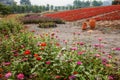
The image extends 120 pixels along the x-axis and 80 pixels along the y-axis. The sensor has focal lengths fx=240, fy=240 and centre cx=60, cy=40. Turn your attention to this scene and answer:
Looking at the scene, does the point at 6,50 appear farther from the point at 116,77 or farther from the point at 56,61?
the point at 116,77

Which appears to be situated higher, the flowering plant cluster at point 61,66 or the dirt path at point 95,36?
the flowering plant cluster at point 61,66

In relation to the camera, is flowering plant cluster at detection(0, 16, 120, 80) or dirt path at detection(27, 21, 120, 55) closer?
flowering plant cluster at detection(0, 16, 120, 80)

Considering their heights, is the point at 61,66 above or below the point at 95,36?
above

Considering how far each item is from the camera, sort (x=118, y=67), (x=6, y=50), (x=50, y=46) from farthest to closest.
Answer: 1. (x=6, y=50)
2. (x=50, y=46)
3. (x=118, y=67)

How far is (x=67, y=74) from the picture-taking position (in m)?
4.28

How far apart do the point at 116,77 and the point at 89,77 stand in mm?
778

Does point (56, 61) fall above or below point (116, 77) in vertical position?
above

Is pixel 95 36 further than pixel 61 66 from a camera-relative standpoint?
Yes

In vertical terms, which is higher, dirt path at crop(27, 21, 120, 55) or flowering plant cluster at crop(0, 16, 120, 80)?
flowering plant cluster at crop(0, 16, 120, 80)

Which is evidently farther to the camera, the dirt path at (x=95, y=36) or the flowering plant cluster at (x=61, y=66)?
the dirt path at (x=95, y=36)

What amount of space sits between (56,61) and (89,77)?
2.77 feet

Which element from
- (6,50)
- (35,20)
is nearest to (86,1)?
(35,20)

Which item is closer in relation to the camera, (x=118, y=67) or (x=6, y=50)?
(x=118, y=67)

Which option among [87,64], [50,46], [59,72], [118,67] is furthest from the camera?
[50,46]
